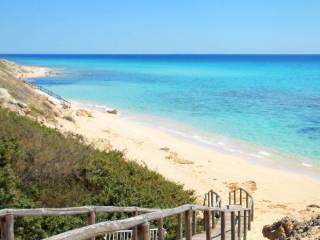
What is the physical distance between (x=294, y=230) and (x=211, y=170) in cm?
1344

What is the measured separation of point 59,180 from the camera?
35.3 feet

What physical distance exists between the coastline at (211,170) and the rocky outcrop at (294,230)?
206 cm

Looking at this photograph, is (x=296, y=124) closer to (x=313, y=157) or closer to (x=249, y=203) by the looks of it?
(x=313, y=157)

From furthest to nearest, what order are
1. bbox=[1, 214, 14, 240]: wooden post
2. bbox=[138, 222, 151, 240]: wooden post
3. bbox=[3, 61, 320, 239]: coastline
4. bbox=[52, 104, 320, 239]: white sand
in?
1. bbox=[3, 61, 320, 239]: coastline
2. bbox=[52, 104, 320, 239]: white sand
3. bbox=[1, 214, 14, 240]: wooden post
4. bbox=[138, 222, 151, 240]: wooden post

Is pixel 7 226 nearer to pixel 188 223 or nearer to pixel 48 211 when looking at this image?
pixel 48 211

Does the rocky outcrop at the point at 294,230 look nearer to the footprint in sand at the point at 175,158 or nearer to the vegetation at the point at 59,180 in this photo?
the vegetation at the point at 59,180

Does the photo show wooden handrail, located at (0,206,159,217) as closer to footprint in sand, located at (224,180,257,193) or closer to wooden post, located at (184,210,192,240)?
wooden post, located at (184,210,192,240)

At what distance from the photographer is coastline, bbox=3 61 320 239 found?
18516 millimetres

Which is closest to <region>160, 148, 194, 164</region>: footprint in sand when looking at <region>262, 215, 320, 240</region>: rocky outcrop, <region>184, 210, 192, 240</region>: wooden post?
<region>262, 215, 320, 240</region>: rocky outcrop

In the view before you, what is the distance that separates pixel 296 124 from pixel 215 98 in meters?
20.8

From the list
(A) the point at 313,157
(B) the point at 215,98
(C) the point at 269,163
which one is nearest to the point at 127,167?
(C) the point at 269,163

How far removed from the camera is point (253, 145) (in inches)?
1188

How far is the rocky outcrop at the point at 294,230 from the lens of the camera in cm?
896

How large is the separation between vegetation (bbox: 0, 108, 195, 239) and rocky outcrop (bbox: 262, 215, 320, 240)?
2367 millimetres
